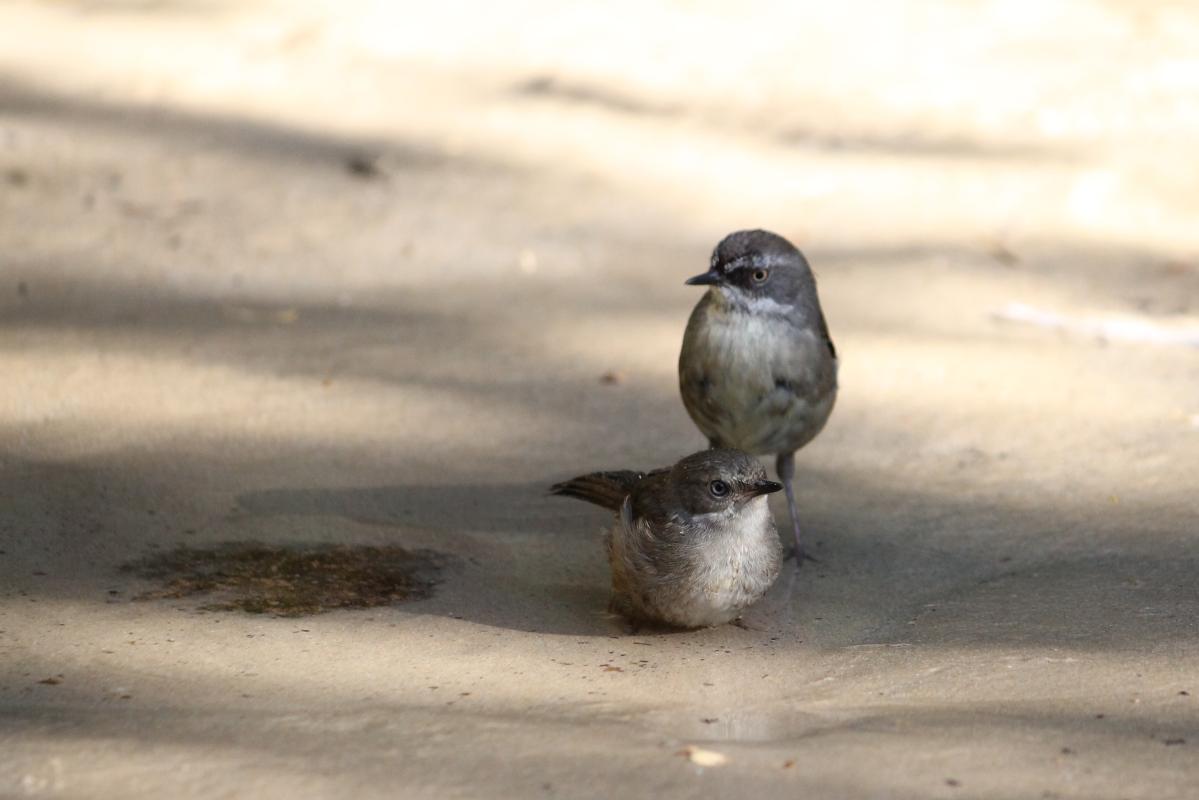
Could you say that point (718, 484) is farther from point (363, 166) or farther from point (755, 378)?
point (363, 166)

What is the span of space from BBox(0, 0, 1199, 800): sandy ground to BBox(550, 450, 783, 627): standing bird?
139 millimetres

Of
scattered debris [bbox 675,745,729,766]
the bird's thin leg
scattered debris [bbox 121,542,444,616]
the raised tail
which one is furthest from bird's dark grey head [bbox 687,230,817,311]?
scattered debris [bbox 675,745,729,766]

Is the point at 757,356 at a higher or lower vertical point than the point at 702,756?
higher

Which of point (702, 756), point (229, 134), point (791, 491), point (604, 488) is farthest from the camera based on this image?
point (229, 134)

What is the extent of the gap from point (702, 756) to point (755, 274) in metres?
2.43

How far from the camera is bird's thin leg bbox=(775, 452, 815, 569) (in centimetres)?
548

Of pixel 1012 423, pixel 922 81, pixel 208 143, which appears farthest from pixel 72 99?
pixel 1012 423

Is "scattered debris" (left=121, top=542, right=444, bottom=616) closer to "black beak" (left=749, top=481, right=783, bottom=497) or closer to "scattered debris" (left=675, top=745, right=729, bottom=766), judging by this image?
"black beak" (left=749, top=481, right=783, bottom=497)

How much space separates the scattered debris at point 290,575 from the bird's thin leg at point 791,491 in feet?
4.27

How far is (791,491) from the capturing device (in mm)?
5711

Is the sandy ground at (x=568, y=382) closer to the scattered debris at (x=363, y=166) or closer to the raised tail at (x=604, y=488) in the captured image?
the scattered debris at (x=363, y=166)

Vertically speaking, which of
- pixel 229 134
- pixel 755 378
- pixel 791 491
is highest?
pixel 229 134

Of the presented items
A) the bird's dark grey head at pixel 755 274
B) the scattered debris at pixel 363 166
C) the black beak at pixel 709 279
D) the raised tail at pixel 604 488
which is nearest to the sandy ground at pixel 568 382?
the scattered debris at pixel 363 166

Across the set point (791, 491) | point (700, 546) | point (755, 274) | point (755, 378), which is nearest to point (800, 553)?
point (791, 491)
